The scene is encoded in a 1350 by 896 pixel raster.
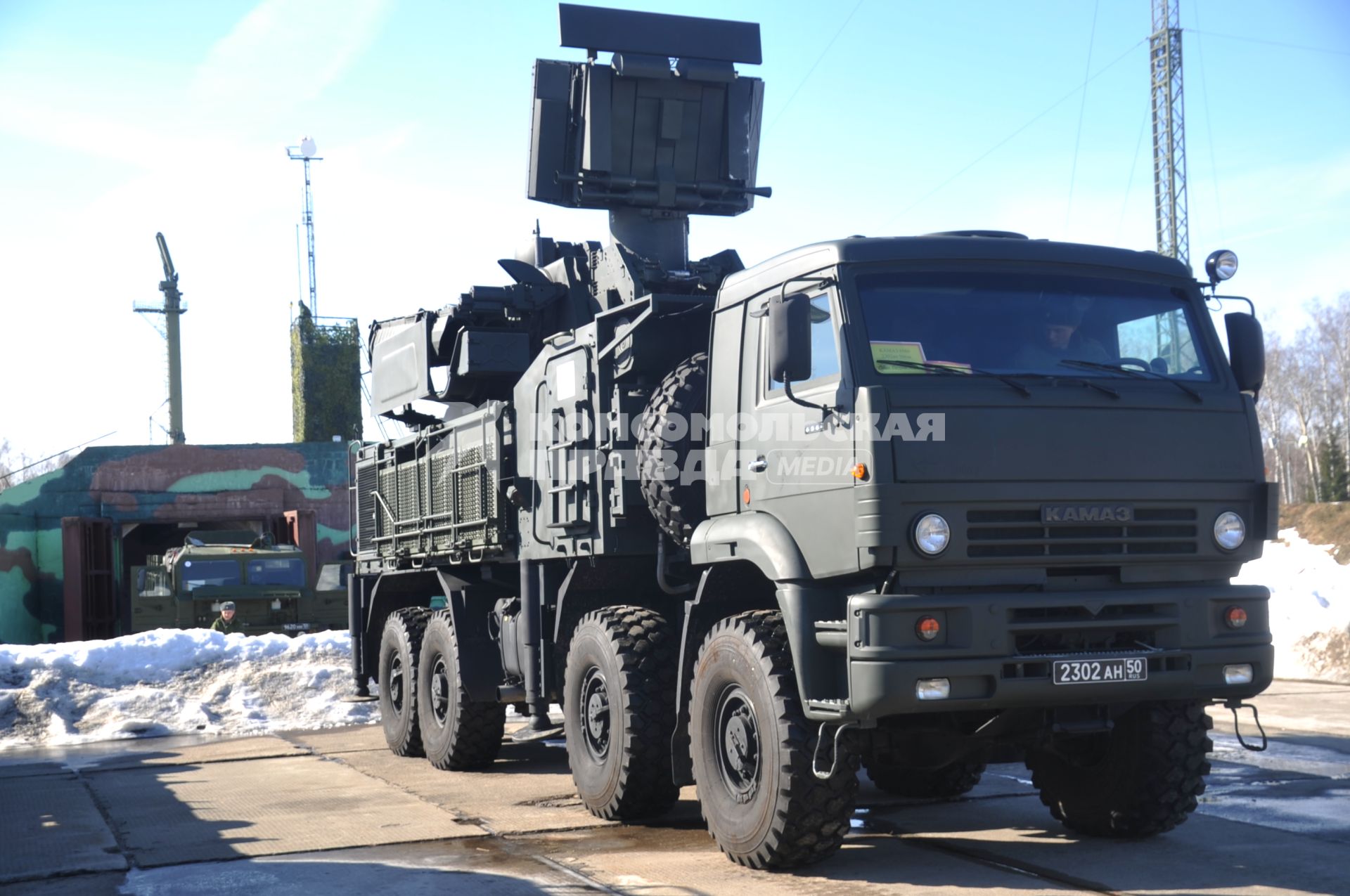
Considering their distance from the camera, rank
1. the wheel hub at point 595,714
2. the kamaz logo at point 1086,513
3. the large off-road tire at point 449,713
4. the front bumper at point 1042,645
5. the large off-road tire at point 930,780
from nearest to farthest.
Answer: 1. the front bumper at point 1042,645
2. the kamaz logo at point 1086,513
3. the wheel hub at point 595,714
4. the large off-road tire at point 930,780
5. the large off-road tire at point 449,713

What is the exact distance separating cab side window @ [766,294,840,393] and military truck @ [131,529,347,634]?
17378 mm

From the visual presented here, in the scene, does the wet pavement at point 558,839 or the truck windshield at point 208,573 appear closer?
the wet pavement at point 558,839

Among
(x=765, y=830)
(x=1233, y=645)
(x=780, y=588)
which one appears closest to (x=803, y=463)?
(x=780, y=588)

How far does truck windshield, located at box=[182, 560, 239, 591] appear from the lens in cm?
2245

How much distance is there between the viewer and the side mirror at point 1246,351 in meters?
6.85

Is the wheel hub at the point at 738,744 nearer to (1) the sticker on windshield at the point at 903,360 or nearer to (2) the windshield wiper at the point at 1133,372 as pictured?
(1) the sticker on windshield at the point at 903,360

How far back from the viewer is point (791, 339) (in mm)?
6250

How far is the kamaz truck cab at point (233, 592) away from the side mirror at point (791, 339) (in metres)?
17.7

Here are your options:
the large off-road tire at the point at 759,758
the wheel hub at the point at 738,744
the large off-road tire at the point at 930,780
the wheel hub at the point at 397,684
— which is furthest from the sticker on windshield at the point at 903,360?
the wheel hub at the point at 397,684

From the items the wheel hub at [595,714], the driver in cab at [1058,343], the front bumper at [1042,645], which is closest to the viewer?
the front bumper at [1042,645]

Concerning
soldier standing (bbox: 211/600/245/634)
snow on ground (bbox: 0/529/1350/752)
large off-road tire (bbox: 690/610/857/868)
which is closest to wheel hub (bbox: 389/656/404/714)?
snow on ground (bbox: 0/529/1350/752)

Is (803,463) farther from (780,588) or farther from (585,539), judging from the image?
(585,539)

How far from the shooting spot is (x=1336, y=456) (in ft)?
128

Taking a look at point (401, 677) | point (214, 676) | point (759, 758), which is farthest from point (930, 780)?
point (214, 676)
